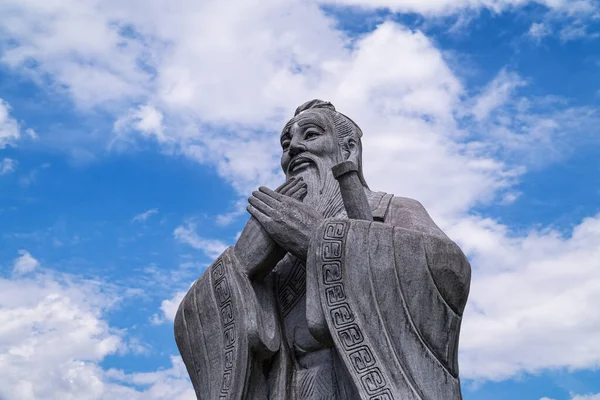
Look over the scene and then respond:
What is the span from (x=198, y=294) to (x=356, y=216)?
1.47m

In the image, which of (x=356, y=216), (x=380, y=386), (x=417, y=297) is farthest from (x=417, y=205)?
(x=380, y=386)

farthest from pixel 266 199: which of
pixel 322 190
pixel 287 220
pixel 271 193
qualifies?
pixel 322 190

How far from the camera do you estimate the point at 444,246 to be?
5.75 m

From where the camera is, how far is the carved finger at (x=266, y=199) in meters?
6.25

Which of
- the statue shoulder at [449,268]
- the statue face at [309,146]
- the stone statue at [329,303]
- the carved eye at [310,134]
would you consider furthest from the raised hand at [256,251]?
the carved eye at [310,134]

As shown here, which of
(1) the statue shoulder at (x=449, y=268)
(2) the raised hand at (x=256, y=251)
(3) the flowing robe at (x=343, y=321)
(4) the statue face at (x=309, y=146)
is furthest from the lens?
(4) the statue face at (x=309, y=146)

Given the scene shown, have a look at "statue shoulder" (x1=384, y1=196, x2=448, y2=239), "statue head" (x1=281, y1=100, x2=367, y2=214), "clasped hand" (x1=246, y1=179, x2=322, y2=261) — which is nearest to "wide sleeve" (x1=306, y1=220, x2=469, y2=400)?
"clasped hand" (x1=246, y1=179, x2=322, y2=261)

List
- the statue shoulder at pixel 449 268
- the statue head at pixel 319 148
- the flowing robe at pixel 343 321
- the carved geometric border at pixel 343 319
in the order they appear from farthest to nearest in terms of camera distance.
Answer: the statue head at pixel 319 148, the statue shoulder at pixel 449 268, the flowing robe at pixel 343 321, the carved geometric border at pixel 343 319

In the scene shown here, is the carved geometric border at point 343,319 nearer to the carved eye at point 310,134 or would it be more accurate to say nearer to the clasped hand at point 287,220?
the clasped hand at point 287,220

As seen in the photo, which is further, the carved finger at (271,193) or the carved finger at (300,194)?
the carved finger at (300,194)

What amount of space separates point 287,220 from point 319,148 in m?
1.20

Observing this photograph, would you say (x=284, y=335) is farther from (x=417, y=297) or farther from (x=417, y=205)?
(x=417, y=205)

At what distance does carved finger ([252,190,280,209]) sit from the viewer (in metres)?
6.25

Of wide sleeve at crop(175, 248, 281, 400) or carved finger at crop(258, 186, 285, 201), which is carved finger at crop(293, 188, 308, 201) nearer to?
carved finger at crop(258, 186, 285, 201)
